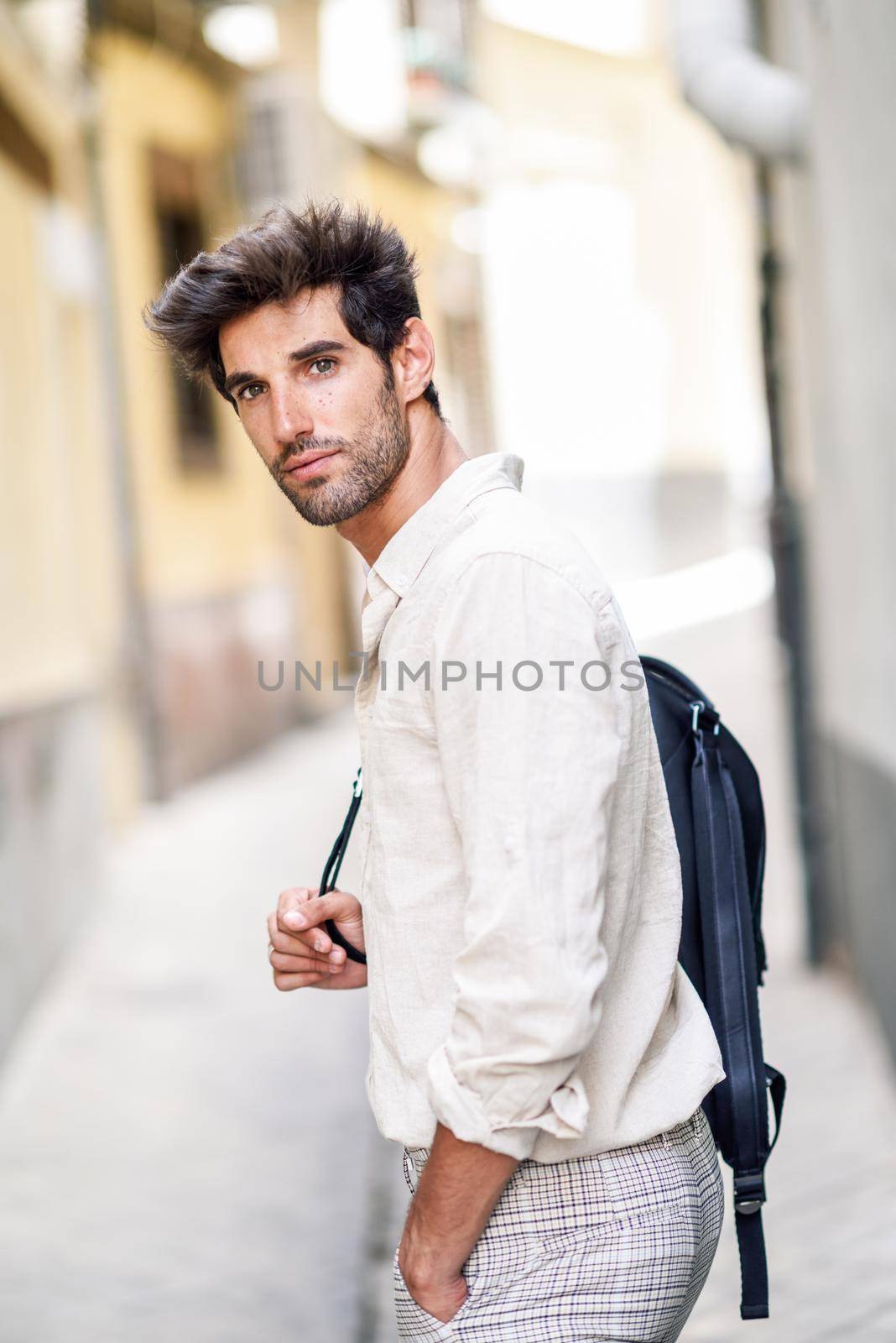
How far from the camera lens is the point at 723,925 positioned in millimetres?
1716

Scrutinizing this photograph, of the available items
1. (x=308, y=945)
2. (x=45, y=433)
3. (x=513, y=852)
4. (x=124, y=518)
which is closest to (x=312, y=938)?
(x=308, y=945)

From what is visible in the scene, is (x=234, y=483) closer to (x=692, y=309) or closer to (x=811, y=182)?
(x=811, y=182)

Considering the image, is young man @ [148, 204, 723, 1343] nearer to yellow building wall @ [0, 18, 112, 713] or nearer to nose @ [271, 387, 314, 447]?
nose @ [271, 387, 314, 447]

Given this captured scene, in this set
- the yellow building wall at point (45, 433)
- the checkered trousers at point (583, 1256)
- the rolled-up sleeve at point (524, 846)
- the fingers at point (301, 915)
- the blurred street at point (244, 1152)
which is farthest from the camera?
the yellow building wall at point (45, 433)

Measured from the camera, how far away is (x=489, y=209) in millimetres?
22391

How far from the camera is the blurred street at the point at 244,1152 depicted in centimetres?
374

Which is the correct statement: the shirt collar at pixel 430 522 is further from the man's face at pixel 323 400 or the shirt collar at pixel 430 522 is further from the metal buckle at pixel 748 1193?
the metal buckle at pixel 748 1193

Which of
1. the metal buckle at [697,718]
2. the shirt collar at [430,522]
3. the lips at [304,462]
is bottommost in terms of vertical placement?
the metal buckle at [697,718]

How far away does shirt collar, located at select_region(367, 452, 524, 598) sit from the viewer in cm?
155

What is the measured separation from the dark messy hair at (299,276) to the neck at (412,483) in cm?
5

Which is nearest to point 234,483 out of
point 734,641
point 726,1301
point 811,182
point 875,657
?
point 734,641

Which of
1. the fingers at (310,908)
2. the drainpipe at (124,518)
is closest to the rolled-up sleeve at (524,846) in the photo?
the fingers at (310,908)

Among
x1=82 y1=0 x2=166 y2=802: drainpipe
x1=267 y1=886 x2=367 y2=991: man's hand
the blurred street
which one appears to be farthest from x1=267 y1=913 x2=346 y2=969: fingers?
x1=82 y1=0 x2=166 y2=802: drainpipe

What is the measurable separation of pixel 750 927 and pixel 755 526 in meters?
27.2
